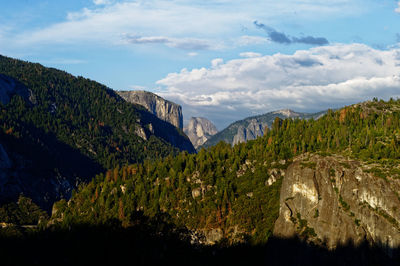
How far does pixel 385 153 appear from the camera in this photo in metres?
193

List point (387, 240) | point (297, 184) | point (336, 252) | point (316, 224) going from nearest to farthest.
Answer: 1. point (387, 240)
2. point (336, 252)
3. point (316, 224)
4. point (297, 184)

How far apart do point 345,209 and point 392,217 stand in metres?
19.9

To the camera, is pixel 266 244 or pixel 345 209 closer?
pixel 345 209

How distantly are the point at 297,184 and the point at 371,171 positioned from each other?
34.9 metres

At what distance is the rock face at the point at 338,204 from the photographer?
523 feet

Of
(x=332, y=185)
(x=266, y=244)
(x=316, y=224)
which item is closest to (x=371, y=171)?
(x=332, y=185)

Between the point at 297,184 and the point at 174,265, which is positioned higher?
the point at 297,184

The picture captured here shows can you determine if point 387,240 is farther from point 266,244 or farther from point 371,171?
point 266,244

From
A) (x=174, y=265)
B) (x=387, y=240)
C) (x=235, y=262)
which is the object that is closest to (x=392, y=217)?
(x=387, y=240)

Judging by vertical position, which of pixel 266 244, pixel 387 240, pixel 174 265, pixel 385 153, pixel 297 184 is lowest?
pixel 174 265

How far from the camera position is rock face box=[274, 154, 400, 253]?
15939 centimetres

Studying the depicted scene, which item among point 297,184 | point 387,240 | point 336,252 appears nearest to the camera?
point 387,240

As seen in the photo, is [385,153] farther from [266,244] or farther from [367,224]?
[266,244]

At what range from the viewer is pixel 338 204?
175625 mm
